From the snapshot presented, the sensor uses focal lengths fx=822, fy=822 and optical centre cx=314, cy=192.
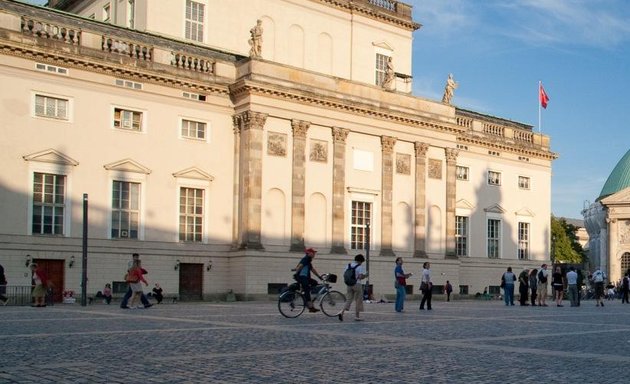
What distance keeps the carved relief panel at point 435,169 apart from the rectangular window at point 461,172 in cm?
241

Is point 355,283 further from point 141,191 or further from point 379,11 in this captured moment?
point 379,11

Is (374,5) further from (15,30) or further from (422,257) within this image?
(15,30)

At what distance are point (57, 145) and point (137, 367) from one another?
28.4 metres

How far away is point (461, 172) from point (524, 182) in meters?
7.74

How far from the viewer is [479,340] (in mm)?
16672

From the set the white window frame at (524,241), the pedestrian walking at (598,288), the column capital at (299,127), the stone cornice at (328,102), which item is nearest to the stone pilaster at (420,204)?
the stone cornice at (328,102)

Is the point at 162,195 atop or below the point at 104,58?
below

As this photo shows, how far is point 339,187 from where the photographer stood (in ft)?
154

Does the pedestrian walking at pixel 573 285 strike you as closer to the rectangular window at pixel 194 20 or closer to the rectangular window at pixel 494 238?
the rectangular window at pixel 494 238

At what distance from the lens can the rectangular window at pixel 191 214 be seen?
42281mm

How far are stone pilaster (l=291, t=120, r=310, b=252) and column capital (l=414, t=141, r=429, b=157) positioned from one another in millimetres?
8793

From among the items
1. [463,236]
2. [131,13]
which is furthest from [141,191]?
[463,236]

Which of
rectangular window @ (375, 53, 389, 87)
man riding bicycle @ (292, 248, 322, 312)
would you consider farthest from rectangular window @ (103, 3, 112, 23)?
man riding bicycle @ (292, 248, 322, 312)

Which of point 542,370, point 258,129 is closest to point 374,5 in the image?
point 258,129
